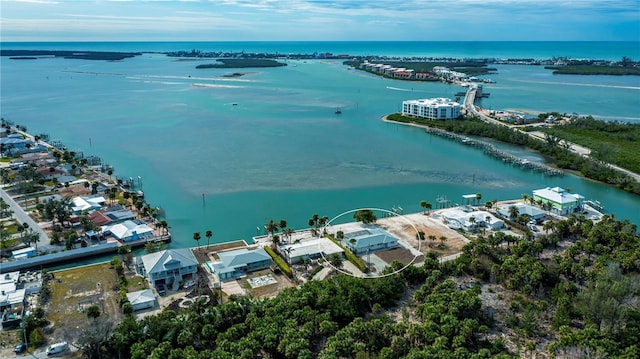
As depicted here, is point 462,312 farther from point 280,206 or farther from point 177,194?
point 177,194

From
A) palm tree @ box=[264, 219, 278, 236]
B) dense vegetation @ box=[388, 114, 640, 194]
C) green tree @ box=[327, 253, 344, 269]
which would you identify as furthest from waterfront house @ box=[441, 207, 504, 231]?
dense vegetation @ box=[388, 114, 640, 194]

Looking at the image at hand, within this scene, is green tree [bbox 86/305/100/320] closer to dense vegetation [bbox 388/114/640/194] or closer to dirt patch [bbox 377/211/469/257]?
dirt patch [bbox 377/211/469/257]

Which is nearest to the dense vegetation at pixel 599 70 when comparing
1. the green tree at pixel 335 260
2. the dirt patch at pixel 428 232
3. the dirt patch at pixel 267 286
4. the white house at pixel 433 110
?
the white house at pixel 433 110

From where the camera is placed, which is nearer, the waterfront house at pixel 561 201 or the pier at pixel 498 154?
the waterfront house at pixel 561 201

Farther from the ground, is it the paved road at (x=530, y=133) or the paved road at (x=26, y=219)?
the paved road at (x=530, y=133)

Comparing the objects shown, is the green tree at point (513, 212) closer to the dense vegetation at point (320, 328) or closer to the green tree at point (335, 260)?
the dense vegetation at point (320, 328)

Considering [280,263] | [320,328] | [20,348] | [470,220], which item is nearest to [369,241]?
[280,263]

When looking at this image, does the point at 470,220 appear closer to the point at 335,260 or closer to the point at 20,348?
the point at 335,260
